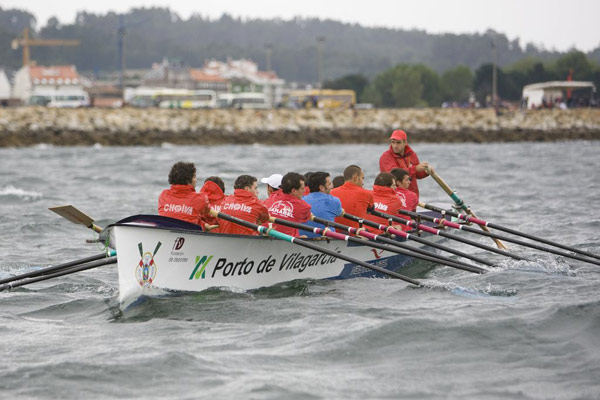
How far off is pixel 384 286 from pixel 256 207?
1.98m

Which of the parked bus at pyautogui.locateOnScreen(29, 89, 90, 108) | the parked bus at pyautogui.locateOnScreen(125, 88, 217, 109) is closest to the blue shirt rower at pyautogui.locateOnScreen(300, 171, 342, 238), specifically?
the parked bus at pyautogui.locateOnScreen(29, 89, 90, 108)

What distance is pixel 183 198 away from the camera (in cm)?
1027

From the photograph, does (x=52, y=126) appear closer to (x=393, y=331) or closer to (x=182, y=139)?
(x=182, y=139)

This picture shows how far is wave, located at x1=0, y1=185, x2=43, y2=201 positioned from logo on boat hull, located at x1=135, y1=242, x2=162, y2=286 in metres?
15.3

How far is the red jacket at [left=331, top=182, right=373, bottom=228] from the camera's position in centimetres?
1244

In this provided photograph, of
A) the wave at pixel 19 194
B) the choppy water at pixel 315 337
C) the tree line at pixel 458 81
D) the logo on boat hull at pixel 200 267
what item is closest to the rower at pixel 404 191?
the choppy water at pixel 315 337

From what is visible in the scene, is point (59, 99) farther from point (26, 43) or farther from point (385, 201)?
point (385, 201)

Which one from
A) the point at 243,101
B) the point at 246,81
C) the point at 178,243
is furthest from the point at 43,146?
the point at 246,81

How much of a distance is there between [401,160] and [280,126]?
4632 cm

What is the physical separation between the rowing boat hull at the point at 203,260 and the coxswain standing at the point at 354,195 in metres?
0.91

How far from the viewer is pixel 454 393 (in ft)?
24.1

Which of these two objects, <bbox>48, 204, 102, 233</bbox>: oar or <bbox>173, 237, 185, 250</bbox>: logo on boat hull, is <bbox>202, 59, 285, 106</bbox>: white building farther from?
<bbox>173, 237, 185, 250</bbox>: logo on boat hull

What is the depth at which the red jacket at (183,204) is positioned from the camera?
33.6ft

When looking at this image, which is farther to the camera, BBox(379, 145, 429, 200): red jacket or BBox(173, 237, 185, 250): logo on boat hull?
BBox(379, 145, 429, 200): red jacket
